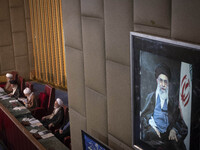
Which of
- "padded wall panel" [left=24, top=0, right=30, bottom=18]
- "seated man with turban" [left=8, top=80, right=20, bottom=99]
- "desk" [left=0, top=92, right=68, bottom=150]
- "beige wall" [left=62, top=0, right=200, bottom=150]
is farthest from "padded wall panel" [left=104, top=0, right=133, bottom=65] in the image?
"padded wall panel" [left=24, top=0, right=30, bottom=18]

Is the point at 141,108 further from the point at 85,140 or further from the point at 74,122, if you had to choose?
the point at 74,122

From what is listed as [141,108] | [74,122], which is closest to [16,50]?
[74,122]

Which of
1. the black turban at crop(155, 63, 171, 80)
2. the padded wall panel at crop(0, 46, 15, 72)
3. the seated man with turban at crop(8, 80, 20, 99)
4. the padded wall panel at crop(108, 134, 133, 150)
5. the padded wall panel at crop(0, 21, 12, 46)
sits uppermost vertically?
the black turban at crop(155, 63, 171, 80)

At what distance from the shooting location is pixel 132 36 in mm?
3113

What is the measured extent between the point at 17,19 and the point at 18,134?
5846mm

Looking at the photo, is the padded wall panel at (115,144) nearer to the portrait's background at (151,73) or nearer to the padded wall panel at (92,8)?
the portrait's background at (151,73)

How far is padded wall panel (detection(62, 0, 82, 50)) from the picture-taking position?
4.08m

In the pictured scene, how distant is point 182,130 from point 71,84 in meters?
2.14

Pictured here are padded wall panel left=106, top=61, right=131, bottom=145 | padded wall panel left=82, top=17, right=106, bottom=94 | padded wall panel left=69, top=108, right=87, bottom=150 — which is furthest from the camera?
padded wall panel left=69, top=108, right=87, bottom=150

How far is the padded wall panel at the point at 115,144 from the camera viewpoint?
3.69m

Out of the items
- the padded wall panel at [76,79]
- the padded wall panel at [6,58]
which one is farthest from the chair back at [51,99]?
the padded wall panel at [6,58]

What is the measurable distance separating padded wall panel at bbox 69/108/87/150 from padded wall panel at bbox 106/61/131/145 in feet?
2.57

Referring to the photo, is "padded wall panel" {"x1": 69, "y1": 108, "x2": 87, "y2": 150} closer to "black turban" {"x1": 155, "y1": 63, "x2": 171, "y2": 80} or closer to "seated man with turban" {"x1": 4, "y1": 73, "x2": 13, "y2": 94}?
"black turban" {"x1": 155, "y1": 63, "x2": 171, "y2": 80}

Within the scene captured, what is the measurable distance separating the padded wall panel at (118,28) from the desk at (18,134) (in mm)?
2453
